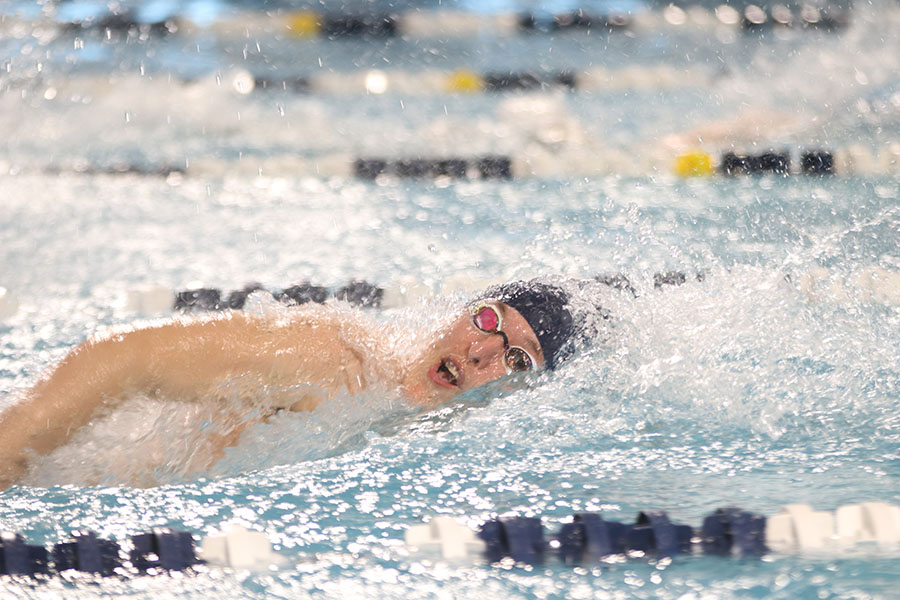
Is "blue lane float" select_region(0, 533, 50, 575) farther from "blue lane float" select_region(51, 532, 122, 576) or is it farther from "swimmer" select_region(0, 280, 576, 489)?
"swimmer" select_region(0, 280, 576, 489)

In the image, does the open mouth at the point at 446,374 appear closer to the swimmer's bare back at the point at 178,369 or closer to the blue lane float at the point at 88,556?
the swimmer's bare back at the point at 178,369

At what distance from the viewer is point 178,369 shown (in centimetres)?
174

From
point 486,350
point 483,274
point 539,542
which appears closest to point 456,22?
point 483,274

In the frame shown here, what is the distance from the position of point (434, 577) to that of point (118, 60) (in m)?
5.33

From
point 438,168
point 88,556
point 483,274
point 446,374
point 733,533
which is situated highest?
point 438,168

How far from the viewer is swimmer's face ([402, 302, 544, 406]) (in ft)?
6.68

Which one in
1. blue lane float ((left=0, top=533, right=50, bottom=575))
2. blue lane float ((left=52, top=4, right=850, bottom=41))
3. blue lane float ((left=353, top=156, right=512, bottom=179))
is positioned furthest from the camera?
blue lane float ((left=52, top=4, right=850, bottom=41))

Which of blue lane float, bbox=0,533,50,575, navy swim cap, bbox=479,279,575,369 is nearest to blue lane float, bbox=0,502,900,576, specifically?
blue lane float, bbox=0,533,50,575

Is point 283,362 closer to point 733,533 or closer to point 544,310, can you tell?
point 544,310

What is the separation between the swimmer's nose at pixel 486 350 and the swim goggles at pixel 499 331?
10mm

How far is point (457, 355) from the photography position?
2043mm

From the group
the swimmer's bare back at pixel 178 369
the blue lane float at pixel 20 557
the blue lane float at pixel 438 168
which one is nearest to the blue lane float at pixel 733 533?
the swimmer's bare back at pixel 178 369

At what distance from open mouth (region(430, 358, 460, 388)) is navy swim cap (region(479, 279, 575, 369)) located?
18cm

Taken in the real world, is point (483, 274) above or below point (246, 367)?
above
